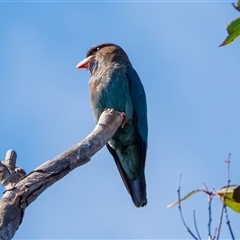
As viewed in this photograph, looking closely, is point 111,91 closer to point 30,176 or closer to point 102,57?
point 102,57

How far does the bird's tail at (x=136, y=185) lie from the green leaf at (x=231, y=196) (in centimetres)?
311

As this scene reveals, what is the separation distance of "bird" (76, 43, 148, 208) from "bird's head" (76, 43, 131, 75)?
214 mm

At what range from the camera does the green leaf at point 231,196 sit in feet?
6.51

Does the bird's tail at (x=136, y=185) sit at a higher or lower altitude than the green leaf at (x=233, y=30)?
lower

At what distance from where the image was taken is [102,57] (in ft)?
20.4

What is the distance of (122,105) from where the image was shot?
5.49 metres

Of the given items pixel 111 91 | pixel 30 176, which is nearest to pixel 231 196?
pixel 30 176

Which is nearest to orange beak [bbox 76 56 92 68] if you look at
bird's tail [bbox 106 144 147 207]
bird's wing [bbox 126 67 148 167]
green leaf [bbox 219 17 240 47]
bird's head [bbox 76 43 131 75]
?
bird's head [bbox 76 43 131 75]

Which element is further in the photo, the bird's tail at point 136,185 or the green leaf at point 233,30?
the bird's tail at point 136,185

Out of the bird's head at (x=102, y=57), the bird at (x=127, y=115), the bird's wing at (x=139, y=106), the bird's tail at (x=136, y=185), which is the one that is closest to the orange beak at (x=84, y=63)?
the bird's head at (x=102, y=57)

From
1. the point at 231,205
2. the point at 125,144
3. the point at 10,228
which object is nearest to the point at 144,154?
the point at 125,144

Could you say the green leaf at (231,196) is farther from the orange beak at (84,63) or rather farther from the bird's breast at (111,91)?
the orange beak at (84,63)

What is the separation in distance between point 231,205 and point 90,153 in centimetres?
142

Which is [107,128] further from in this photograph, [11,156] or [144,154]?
[144,154]
